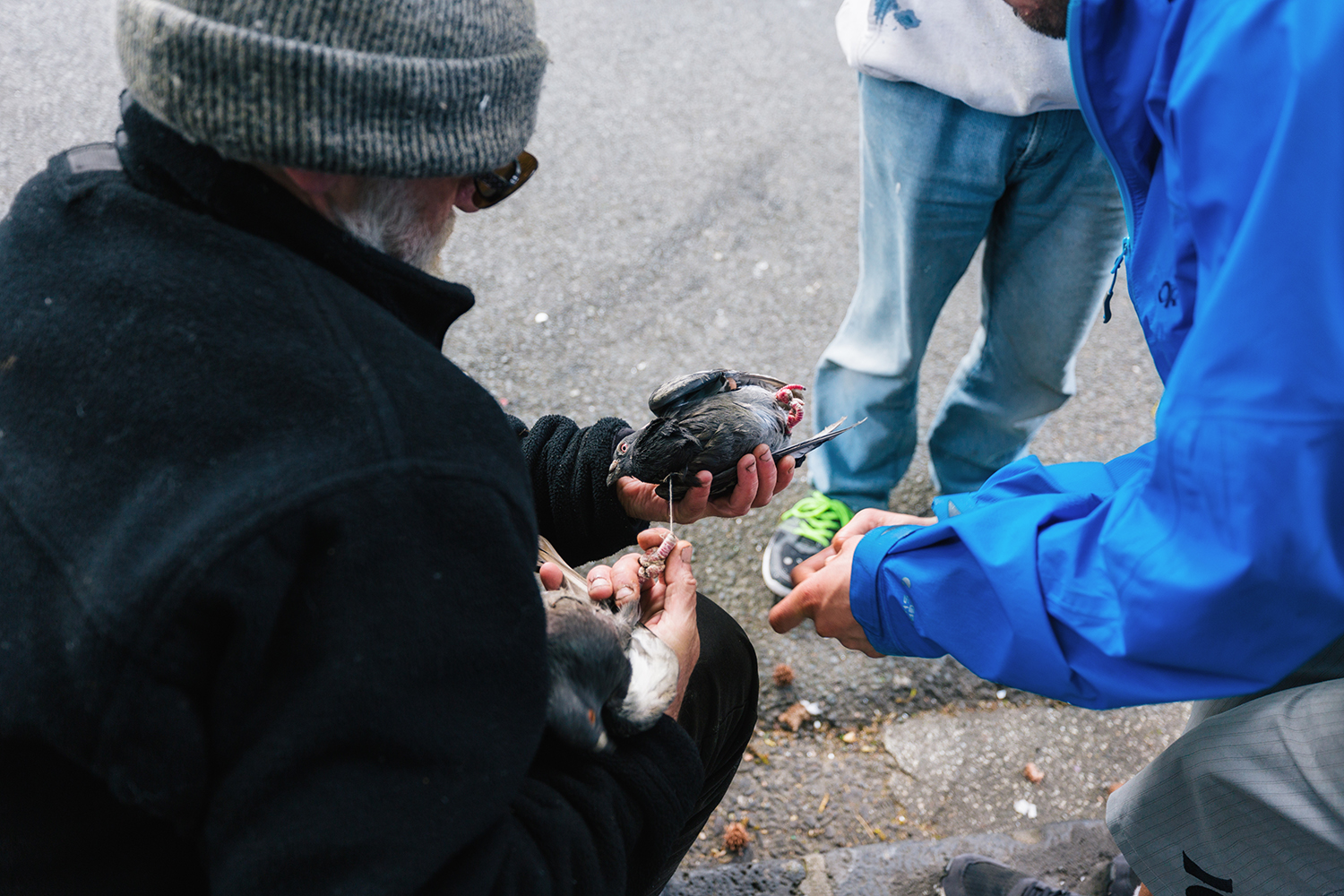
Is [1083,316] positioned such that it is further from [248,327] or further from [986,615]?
[248,327]

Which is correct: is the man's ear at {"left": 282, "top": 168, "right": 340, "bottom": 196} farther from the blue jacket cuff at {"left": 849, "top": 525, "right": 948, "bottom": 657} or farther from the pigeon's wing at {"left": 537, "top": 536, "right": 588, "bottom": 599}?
the blue jacket cuff at {"left": 849, "top": 525, "right": 948, "bottom": 657}

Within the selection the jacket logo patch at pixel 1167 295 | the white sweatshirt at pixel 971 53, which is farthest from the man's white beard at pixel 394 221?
the white sweatshirt at pixel 971 53

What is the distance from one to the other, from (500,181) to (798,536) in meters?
1.93

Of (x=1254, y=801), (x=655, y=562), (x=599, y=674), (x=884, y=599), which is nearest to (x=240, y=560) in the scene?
(x=599, y=674)

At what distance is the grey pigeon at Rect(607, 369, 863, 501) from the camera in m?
1.90

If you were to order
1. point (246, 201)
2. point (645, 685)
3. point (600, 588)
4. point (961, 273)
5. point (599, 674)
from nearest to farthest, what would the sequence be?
point (246, 201), point (599, 674), point (645, 685), point (600, 588), point (961, 273)

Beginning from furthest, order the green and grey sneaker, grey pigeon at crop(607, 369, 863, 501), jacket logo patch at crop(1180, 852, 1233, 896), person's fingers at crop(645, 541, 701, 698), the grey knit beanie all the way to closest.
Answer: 1. the green and grey sneaker
2. grey pigeon at crop(607, 369, 863, 501)
3. person's fingers at crop(645, 541, 701, 698)
4. jacket logo patch at crop(1180, 852, 1233, 896)
5. the grey knit beanie

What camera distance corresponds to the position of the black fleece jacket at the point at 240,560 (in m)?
1.00

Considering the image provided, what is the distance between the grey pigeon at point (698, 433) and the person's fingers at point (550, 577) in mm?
338

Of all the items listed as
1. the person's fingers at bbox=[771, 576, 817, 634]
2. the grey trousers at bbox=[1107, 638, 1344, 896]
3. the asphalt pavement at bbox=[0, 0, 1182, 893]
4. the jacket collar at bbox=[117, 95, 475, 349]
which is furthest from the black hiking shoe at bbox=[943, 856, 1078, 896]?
the jacket collar at bbox=[117, 95, 475, 349]

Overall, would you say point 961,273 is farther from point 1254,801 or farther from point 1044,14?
point 1254,801

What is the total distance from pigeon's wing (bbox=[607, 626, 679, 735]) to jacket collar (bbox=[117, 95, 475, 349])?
2.44 ft

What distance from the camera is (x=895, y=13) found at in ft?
7.42

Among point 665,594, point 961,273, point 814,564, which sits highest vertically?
point 961,273
